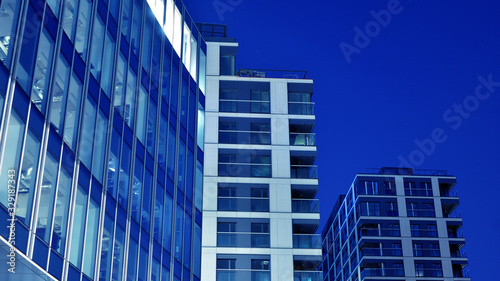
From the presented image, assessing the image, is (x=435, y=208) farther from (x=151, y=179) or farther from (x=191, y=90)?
(x=151, y=179)

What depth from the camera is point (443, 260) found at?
9869cm

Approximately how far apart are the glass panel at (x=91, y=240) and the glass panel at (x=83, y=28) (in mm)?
5524

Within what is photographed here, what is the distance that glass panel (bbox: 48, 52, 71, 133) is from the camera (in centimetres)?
2277

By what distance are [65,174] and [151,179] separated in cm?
912

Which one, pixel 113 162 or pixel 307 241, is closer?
pixel 113 162

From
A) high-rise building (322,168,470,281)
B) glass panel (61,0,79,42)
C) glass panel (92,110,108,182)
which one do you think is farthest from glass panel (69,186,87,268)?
high-rise building (322,168,470,281)

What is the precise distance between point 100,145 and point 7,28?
7583mm

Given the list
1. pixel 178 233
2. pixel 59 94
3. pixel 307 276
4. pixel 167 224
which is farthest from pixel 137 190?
pixel 307 276

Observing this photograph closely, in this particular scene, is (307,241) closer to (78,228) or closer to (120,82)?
(120,82)

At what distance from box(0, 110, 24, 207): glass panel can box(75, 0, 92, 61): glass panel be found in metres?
5.96

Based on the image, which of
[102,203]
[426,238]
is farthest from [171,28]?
[426,238]

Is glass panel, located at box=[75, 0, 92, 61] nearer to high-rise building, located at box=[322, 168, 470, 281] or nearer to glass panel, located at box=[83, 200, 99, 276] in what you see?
glass panel, located at box=[83, 200, 99, 276]

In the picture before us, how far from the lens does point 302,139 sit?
57.2 m

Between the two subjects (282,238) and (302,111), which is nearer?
(282,238)
